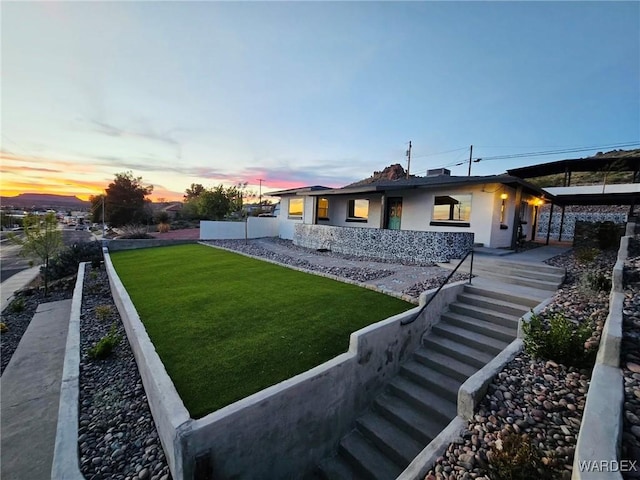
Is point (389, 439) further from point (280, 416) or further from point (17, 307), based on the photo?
point (17, 307)

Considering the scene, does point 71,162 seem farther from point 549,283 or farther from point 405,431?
point 549,283

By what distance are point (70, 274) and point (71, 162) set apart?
8.19 metres

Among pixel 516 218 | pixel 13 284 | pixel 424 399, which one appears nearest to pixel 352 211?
pixel 516 218

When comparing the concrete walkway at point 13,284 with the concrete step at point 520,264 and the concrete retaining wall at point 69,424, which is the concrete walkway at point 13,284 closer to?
the concrete retaining wall at point 69,424

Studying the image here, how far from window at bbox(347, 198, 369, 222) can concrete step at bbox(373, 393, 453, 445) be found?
12.2 meters

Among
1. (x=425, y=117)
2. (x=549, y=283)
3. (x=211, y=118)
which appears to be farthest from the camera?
(x=425, y=117)

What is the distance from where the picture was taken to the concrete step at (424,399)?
3.61 m

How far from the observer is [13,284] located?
49.9 feet

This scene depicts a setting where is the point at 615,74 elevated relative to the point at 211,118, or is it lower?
elevated

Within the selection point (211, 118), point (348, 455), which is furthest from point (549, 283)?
point (211, 118)

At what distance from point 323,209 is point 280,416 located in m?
15.2

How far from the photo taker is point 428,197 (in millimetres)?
12031

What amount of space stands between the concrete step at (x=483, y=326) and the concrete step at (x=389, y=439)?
2355 mm

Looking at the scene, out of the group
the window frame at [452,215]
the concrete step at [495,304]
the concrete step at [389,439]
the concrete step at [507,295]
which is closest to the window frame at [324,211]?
the window frame at [452,215]
